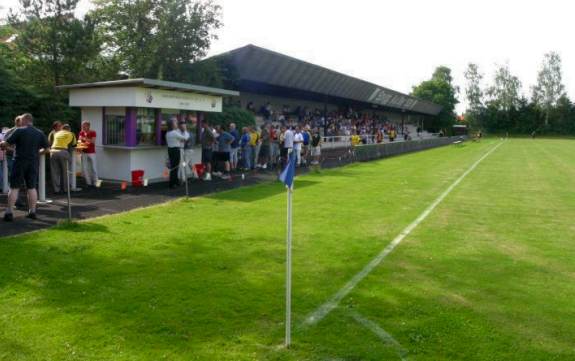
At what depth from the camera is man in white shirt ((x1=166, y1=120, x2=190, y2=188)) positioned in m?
15.8

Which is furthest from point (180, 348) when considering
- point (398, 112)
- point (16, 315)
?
point (398, 112)

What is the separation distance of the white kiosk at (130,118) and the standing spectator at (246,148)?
4.36 meters

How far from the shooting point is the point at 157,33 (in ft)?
83.3

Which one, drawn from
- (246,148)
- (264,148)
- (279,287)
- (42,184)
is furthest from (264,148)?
(279,287)

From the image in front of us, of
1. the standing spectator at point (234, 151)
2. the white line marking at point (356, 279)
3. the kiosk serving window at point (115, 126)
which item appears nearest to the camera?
the white line marking at point (356, 279)

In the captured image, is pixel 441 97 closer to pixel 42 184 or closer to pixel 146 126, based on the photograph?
pixel 146 126

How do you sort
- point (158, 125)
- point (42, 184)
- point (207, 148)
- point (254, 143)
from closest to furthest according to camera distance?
point (42, 184), point (158, 125), point (207, 148), point (254, 143)

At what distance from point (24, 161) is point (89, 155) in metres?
5.30

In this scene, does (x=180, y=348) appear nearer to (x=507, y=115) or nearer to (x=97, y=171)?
(x=97, y=171)

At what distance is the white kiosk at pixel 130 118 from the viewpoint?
15617 millimetres

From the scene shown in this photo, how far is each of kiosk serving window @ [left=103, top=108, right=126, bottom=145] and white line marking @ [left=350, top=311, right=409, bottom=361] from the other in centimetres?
1190

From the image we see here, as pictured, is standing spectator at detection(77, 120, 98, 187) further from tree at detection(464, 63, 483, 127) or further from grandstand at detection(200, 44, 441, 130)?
tree at detection(464, 63, 483, 127)

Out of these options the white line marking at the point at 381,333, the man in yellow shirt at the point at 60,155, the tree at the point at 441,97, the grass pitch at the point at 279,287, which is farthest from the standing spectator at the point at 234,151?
the tree at the point at 441,97

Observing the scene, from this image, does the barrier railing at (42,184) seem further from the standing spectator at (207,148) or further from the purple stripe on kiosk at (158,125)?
the standing spectator at (207,148)
